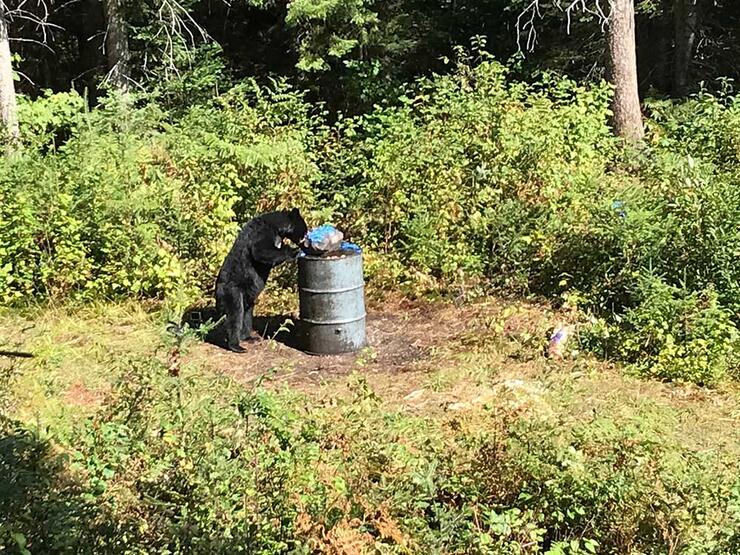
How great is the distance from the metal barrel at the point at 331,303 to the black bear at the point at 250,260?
279mm

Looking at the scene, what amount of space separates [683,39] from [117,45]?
9256 millimetres

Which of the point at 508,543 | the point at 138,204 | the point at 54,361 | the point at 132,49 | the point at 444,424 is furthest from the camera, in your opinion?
the point at 132,49

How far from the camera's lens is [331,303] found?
7254 mm

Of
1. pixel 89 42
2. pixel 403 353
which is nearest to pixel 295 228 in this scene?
pixel 403 353

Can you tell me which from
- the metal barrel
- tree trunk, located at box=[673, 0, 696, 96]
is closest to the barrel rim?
the metal barrel

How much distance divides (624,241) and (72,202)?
17.8 feet

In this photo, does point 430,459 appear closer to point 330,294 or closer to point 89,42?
point 330,294

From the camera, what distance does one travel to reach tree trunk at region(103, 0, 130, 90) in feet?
42.5

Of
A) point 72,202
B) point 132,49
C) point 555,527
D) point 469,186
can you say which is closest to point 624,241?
point 469,186

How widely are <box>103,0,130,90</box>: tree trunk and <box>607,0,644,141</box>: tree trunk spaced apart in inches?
295

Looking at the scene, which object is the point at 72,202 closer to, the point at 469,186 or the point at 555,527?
the point at 469,186

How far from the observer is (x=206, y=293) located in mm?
8828

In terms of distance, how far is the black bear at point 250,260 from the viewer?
7340mm

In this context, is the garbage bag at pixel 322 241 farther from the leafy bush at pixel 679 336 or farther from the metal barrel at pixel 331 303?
the leafy bush at pixel 679 336
